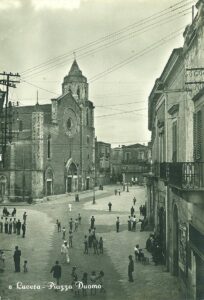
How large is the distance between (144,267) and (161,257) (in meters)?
1.15

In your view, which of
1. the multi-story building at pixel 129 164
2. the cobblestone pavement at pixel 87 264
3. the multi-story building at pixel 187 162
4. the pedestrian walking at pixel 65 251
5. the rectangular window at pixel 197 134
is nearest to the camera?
the multi-story building at pixel 187 162

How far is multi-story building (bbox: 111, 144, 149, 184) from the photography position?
94625mm

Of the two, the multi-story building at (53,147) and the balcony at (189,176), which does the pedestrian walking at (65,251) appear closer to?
the balcony at (189,176)

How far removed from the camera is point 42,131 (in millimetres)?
51750

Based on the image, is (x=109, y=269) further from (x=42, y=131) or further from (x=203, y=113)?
(x=42, y=131)

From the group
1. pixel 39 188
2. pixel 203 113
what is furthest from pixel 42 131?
pixel 203 113

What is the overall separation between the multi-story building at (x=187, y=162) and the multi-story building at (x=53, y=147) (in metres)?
32.8

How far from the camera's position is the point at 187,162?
10945 millimetres

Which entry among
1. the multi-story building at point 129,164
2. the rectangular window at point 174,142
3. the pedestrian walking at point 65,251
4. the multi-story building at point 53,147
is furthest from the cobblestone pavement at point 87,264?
the multi-story building at point 129,164

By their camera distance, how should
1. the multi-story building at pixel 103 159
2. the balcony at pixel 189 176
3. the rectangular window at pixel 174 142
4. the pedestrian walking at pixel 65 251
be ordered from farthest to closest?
the multi-story building at pixel 103 159, the pedestrian walking at pixel 65 251, the rectangular window at pixel 174 142, the balcony at pixel 189 176

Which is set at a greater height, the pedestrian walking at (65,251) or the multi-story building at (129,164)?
the multi-story building at (129,164)

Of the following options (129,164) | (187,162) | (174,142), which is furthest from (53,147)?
(187,162)

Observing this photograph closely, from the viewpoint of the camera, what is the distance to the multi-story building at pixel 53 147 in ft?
168

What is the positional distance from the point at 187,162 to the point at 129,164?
86.0 m
